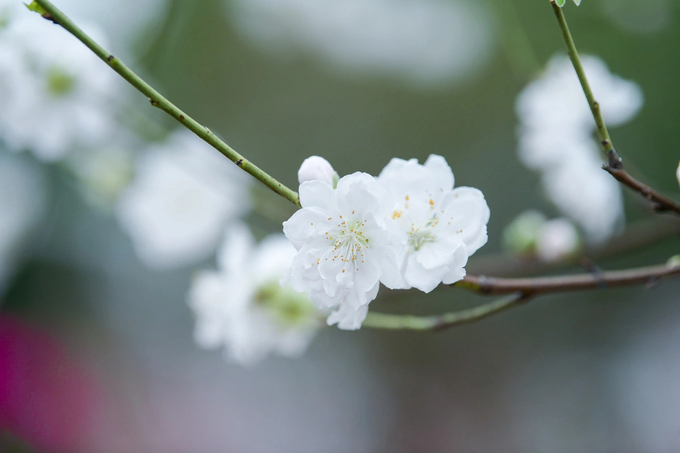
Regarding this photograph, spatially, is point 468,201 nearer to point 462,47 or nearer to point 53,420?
point 462,47

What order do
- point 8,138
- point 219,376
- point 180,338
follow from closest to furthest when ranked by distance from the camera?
point 8,138 → point 219,376 → point 180,338

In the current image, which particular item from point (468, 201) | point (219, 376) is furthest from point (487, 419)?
point (468, 201)

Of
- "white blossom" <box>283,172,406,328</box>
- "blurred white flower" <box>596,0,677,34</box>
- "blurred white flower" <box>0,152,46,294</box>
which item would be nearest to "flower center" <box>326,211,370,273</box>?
"white blossom" <box>283,172,406,328</box>

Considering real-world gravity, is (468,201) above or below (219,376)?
below

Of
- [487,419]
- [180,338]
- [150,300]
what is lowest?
→ [487,419]

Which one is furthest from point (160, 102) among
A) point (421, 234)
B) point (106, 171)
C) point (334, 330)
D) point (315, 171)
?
point (334, 330)

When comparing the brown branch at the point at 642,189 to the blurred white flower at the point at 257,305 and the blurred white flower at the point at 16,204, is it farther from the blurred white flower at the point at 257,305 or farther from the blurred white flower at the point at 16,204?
the blurred white flower at the point at 16,204

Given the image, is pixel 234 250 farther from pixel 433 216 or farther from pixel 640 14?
pixel 640 14
